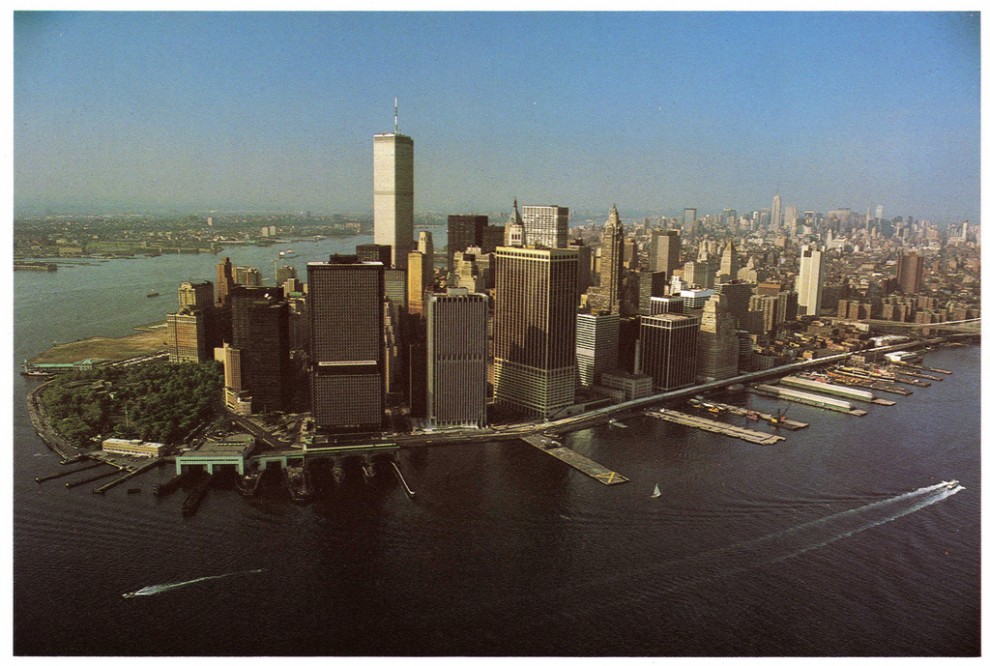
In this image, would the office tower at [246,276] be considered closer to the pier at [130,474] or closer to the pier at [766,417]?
A: the pier at [130,474]

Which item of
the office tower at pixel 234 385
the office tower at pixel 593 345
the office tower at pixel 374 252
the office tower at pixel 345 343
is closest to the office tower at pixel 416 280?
the office tower at pixel 374 252

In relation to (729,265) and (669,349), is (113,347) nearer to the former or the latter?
(669,349)

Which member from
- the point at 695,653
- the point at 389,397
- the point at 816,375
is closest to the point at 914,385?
the point at 816,375

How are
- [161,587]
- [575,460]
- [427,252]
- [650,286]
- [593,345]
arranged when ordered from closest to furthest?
1. [161,587]
2. [575,460]
3. [593,345]
4. [650,286]
5. [427,252]

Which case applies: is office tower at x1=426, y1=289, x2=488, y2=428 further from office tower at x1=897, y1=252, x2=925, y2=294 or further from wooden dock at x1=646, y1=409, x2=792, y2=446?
office tower at x1=897, y1=252, x2=925, y2=294

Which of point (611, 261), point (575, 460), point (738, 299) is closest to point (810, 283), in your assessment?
point (738, 299)

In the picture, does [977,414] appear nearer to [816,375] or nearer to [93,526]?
[816,375]

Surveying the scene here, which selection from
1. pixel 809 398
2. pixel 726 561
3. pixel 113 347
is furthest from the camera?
pixel 809 398
